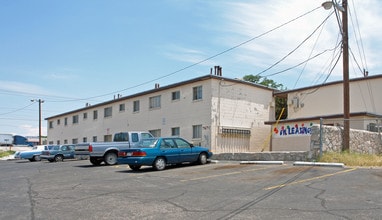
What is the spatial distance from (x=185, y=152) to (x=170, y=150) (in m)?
0.84

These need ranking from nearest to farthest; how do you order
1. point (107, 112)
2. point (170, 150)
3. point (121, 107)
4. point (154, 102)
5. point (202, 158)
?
point (170, 150) < point (202, 158) < point (154, 102) < point (121, 107) < point (107, 112)

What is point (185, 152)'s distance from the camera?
1700cm

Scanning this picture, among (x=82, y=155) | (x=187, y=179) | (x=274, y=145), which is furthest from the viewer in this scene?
(x=274, y=145)

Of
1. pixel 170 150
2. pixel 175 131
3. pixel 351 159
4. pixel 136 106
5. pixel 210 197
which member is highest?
pixel 136 106

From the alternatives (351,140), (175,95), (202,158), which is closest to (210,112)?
(175,95)

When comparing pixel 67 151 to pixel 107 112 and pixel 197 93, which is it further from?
pixel 197 93

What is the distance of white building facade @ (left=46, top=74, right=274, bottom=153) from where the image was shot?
24.3 meters

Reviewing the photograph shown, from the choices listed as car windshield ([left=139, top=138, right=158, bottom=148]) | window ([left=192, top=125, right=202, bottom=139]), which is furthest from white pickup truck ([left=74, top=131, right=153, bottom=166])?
window ([left=192, top=125, right=202, bottom=139])

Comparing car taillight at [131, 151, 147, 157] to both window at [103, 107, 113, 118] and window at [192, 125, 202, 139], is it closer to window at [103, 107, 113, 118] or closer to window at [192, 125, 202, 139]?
window at [192, 125, 202, 139]

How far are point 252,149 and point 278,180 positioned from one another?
14.9m

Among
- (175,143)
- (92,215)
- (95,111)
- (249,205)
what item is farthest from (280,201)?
(95,111)

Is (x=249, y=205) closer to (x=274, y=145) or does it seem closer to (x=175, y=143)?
(x=175, y=143)

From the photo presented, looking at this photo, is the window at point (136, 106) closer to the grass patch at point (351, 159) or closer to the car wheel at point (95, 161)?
the car wheel at point (95, 161)

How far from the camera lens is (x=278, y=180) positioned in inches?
443
